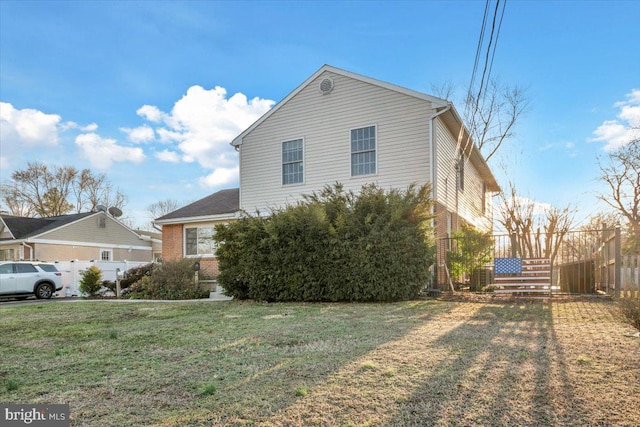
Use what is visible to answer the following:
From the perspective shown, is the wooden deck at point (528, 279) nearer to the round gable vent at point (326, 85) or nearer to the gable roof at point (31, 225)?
the round gable vent at point (326, 85)

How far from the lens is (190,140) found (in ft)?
70.8

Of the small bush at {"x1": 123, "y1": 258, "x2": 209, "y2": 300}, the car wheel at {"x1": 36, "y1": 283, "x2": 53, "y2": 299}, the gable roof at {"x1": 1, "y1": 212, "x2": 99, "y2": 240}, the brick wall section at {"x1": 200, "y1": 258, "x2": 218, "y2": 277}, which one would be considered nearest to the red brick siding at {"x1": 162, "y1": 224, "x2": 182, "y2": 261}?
the brick wall section at {"x1": 200, "y1": 258, "x2": 218, "y2": 277}

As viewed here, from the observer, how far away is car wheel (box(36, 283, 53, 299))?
15.9 m

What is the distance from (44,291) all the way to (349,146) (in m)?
12.8

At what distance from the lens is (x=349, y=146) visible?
14094 mm

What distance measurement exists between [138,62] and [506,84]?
62.9 ft

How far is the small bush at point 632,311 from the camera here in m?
5.54

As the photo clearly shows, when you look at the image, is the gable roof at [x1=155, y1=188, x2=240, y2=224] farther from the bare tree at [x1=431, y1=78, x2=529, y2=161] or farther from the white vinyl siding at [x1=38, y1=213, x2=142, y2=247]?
the bare tree at [x1=431, y1=78, x2=529, y2=161]

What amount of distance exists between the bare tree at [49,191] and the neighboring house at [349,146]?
86.9ft

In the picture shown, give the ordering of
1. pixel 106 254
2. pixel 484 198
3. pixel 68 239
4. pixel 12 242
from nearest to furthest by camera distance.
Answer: pixel 484 198 → pixel 12 242 → pixel 68 239 → pixel 106 254

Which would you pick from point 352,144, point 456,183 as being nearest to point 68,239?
point 352,144

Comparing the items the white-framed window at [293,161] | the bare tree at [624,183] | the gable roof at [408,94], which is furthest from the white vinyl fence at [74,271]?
the bare tree at [624,183]

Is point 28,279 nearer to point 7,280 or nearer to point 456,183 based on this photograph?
point 7,280

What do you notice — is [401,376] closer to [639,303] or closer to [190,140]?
[639,303]
